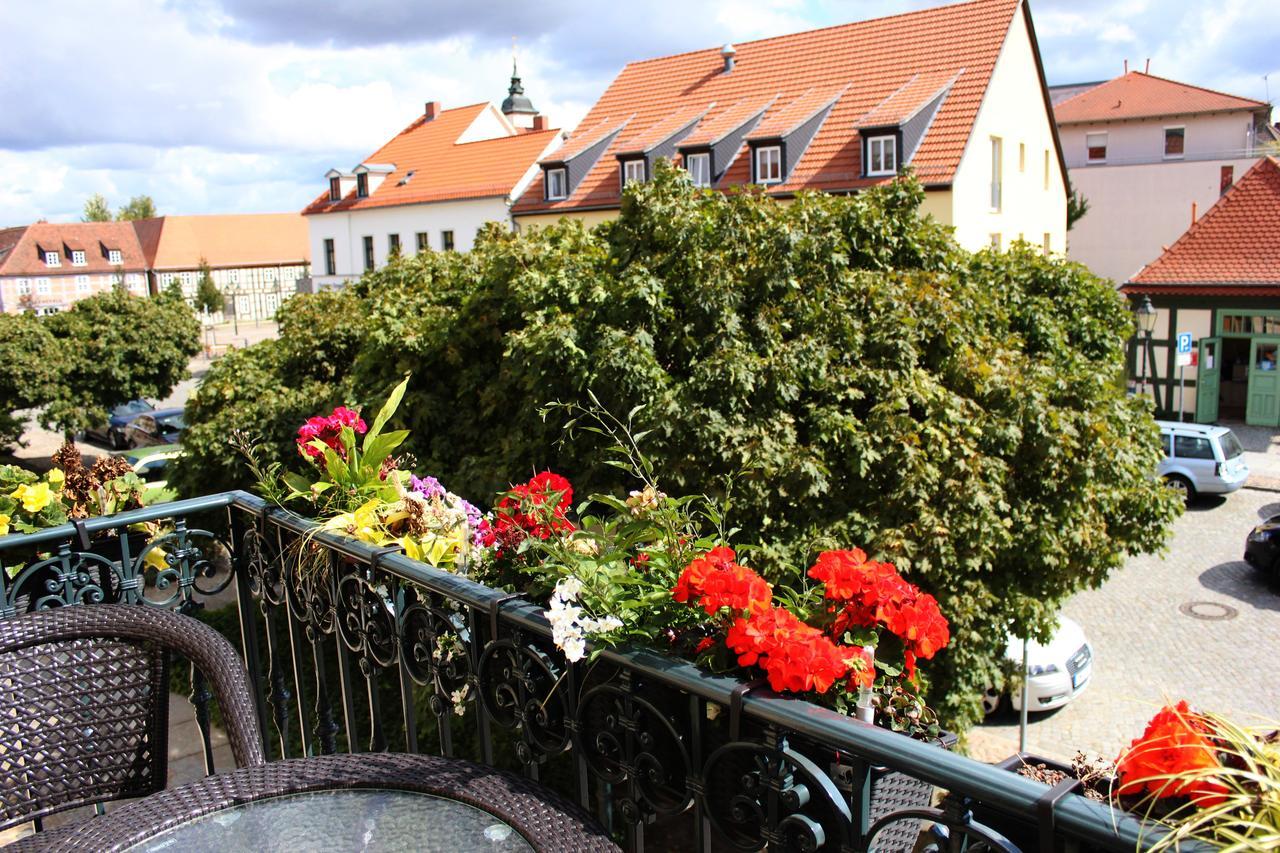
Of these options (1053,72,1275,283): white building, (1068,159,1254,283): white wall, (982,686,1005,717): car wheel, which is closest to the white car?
(982,686,1005,717): car wheel

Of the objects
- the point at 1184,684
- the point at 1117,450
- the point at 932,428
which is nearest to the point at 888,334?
the point at 932,428

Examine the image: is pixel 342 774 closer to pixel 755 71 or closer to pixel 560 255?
pixel 560 255

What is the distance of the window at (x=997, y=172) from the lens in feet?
90.9

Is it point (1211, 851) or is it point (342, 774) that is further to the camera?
point (342, 774)

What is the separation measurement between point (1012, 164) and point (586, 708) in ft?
97.3

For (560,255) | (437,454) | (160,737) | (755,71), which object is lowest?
(437,454)

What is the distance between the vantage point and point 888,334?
1002 centimetres

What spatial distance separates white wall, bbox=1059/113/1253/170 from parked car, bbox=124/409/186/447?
33.6 meters

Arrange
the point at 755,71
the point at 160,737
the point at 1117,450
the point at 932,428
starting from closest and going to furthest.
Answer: the point at 160,737 → the point at 932,428 → the point at 1117,450 → the point at 755,71

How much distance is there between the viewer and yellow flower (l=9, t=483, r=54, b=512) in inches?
154

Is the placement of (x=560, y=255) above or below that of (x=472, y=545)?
above

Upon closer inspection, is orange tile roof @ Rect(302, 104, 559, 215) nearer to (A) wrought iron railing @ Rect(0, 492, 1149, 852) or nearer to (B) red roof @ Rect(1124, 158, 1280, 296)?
(B) red roof @ Rect(1124, 158, 1280, 296)

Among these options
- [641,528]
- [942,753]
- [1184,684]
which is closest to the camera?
[942,753]

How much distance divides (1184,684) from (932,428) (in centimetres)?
664
